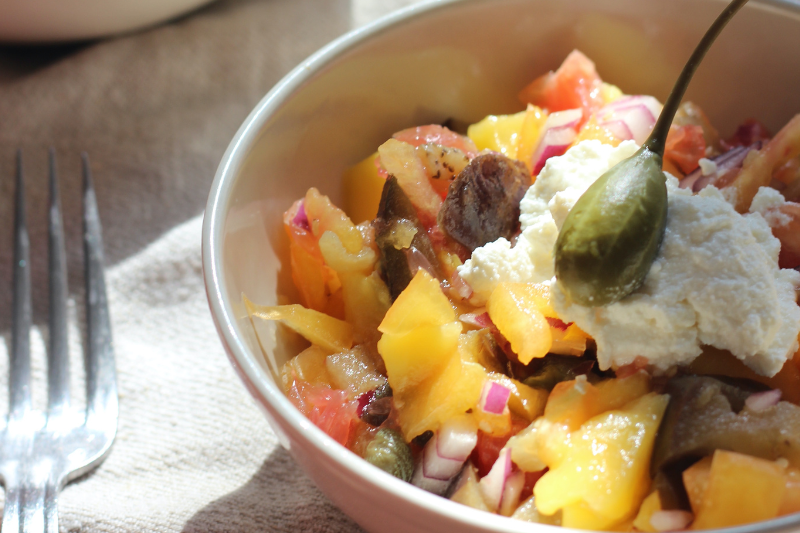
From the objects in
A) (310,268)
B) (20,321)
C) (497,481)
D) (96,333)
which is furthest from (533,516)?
(20,321)

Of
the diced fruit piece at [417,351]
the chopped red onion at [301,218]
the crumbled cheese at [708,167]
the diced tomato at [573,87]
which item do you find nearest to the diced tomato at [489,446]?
the diced fruit piece at [417,351]

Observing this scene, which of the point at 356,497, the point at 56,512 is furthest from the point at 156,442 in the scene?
the point at 356,497

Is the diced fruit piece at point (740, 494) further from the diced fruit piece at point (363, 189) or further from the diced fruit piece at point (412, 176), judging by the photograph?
the diced fruit piece at point (363, 189)

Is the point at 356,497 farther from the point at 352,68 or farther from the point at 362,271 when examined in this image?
the point at 352,68

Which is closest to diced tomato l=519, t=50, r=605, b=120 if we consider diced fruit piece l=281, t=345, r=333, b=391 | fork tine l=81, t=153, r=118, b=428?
diced fruit piece l=281, t=345, r=333, b=391

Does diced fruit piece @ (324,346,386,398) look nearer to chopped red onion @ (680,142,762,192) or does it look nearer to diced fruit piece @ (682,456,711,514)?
diced fruit piece @ (682,456,711,514)

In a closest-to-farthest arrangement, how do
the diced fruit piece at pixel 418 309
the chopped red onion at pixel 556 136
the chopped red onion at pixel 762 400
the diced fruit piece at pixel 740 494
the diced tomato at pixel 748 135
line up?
the diced fruit piece at pixel 740 494
the chopped red onion at pixel 762 400
the diced fruit piece at pixel 418 309
the chopped red onion at pixel 556 136
the diced tomato at pixel 748 135
